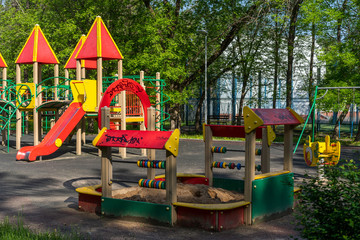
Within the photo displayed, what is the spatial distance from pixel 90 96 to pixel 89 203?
8.11m

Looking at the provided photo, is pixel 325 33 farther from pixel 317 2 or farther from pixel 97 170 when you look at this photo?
pixel 97 170

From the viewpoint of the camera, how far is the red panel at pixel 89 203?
706 cm

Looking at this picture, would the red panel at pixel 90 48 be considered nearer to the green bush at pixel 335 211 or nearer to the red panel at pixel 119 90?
the red panel at pixel 119 90

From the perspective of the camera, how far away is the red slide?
43.8 ft

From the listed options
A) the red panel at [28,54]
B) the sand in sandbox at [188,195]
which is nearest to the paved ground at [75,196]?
the sand in sandbox at [188,195]

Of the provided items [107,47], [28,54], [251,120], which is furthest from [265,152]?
[28,54]

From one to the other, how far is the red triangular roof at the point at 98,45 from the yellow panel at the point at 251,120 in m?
9.60

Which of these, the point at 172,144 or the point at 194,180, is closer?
the point at 172,144

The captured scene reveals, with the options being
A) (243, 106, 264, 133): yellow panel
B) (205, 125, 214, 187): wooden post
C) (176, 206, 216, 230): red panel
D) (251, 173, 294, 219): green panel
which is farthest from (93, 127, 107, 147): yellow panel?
(251, 173, 294, 219): green panel

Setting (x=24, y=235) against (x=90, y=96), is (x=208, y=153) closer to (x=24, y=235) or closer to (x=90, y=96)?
(x=24, y=235)

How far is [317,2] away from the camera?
64.9ft

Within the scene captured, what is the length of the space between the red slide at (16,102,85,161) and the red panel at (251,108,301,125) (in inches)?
337

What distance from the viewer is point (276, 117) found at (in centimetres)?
698

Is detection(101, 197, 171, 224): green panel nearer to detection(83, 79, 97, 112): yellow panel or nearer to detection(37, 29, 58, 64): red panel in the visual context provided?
detection(83, 79, 97, 112): yellow panel
